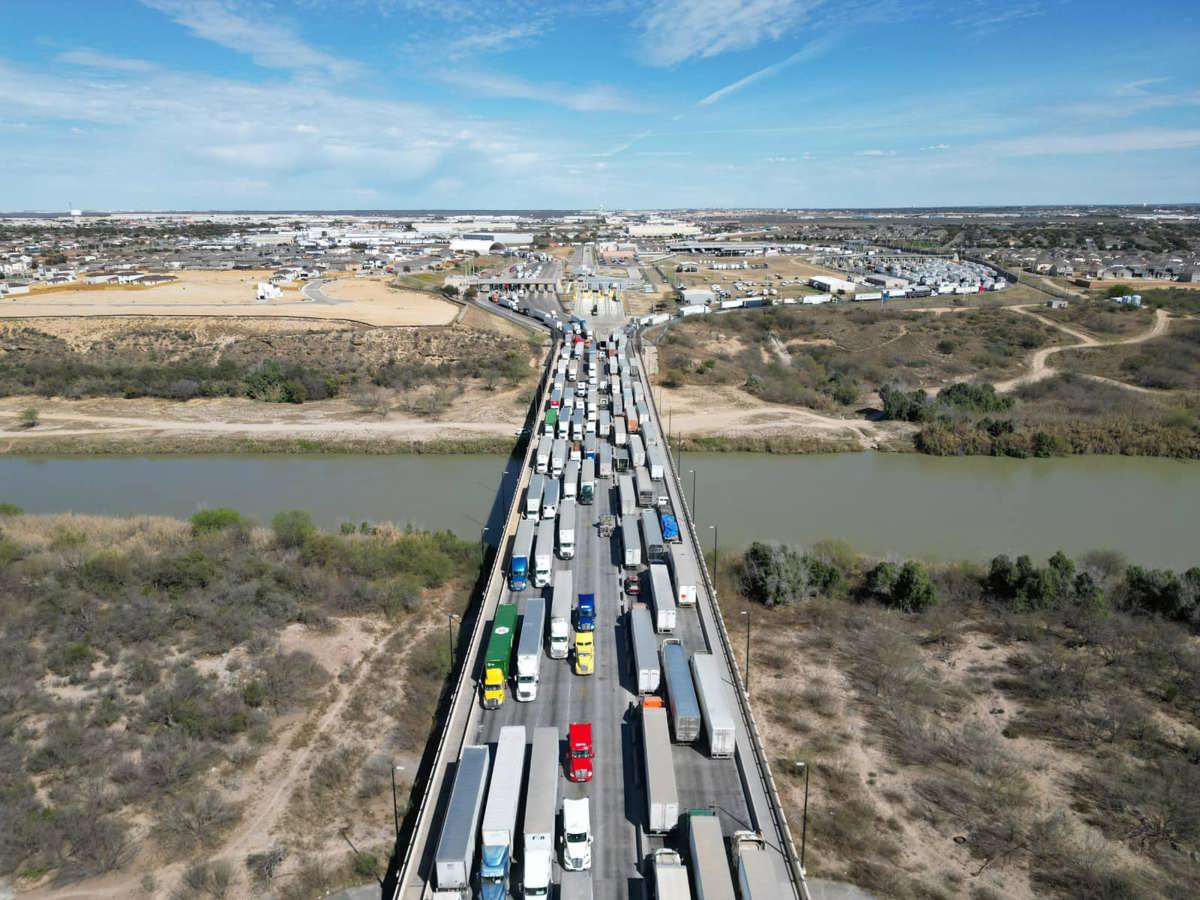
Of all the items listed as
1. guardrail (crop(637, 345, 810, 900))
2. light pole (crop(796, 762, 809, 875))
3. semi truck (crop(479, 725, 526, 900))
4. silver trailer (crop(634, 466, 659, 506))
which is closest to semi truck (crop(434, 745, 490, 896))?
semi truck (crop(479, 725, 526, 900))

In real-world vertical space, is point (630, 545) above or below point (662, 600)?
above

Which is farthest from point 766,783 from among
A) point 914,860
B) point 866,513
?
point 866,513

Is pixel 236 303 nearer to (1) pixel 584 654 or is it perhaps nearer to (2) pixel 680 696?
(1) pixel 584 654

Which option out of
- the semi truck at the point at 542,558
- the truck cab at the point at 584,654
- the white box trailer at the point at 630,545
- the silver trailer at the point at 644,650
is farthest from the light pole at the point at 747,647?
the semi truck at the point at 542,558

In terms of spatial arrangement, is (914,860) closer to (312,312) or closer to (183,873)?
(183,873)

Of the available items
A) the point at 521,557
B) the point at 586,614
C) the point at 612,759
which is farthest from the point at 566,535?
the point at 612,759
